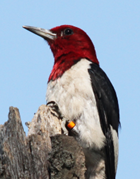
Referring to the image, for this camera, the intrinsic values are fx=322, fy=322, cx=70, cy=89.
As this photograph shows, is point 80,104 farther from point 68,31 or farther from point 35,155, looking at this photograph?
point 68,31

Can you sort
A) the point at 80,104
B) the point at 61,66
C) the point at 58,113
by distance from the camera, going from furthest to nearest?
the point at 61,66
the point at 80,104
the point at 58,113

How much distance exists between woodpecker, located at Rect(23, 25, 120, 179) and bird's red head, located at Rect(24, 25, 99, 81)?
18 mm

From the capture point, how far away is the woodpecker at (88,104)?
15.6ft

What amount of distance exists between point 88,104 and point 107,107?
0.55m

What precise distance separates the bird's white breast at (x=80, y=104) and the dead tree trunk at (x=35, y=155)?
111 cm

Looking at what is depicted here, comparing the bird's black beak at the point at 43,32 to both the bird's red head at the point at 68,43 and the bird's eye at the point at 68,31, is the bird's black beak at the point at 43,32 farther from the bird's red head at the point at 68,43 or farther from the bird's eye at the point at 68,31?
the bird's eye at the point at 68,31

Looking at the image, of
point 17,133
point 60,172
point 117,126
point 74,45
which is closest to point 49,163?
point 60,172

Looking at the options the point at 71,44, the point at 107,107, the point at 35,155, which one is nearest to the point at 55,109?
the point at 107,107

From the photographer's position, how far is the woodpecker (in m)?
4.76

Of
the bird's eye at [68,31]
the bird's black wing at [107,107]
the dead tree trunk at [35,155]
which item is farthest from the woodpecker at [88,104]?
the dead tree trunk at [35,155]

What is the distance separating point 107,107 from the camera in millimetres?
5285

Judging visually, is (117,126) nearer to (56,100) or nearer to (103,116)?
(103,116)

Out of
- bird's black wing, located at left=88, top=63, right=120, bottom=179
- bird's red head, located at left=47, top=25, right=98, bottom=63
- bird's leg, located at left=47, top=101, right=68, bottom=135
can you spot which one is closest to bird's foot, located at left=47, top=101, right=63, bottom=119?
bird's leg, located at left=47, top=101, right=68, bottom=135

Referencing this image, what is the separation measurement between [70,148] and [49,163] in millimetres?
298
